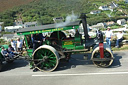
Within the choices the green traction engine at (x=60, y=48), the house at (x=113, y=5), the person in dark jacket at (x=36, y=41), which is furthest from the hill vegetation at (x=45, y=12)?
the house at (x=113, y=5)

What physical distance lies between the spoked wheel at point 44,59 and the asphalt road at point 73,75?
0.26 m

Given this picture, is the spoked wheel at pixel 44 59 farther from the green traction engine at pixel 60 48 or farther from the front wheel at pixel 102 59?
the front wheel at pixel 102 59

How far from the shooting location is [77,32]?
237 inches

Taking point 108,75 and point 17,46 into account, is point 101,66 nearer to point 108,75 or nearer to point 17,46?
point 108,75

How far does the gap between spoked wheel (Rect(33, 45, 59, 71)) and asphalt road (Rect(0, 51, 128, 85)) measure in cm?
26

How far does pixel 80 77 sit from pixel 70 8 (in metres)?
3.13

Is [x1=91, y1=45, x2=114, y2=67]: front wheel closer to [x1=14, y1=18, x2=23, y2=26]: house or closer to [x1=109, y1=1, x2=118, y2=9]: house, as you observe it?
[x1=14, y1=18, x2=23, y2=26]: house

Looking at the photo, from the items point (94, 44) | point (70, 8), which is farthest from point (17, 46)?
point (94, 44)

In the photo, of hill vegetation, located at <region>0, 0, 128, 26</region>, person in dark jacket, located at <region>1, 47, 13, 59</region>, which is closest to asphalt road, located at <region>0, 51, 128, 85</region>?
person in dark jacket, located at <region>1, 47, 13, 59</region>

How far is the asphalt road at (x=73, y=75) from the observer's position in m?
4.92

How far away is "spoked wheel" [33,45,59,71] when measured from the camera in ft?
19.6

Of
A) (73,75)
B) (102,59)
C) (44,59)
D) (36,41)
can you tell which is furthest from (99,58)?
(36,41)

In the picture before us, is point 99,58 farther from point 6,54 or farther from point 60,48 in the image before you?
point 6,54

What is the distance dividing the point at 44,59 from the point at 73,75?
1436 mm
